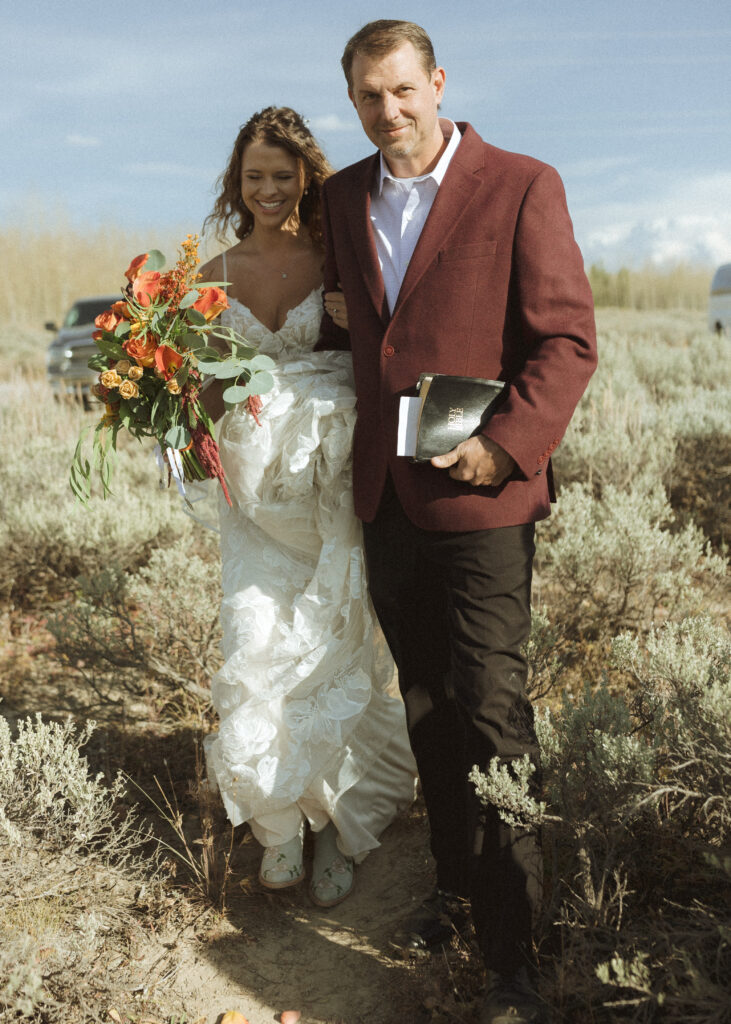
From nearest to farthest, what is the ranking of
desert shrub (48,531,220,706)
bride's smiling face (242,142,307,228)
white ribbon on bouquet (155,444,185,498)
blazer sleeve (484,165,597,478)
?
blazer sleeve (484,165,597,478) → white ribbon on bouquet (155,444,185,498) → bride's smiling face (242,142,307,228) → desert shrub (48,531,220,706)

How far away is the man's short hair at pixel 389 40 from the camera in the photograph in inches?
88.9

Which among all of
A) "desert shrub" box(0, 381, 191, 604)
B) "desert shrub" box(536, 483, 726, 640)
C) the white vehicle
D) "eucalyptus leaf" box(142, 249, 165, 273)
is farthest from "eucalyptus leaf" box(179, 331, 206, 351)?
the white vehicle

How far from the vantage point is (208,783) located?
10.2ft

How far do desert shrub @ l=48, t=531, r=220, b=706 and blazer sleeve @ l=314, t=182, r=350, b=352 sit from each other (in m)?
1.64

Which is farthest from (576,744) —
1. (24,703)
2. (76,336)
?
(76,336)

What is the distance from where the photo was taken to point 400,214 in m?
2.46

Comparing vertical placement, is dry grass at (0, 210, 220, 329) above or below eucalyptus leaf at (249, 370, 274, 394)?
above

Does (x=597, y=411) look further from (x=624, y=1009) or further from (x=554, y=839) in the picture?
(x=624, y=1009)

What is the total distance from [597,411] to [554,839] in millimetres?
4650

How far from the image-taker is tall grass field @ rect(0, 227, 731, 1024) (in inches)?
85.7

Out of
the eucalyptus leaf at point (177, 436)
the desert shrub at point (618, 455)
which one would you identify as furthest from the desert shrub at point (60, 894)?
the desert shrub at point (618, 455)

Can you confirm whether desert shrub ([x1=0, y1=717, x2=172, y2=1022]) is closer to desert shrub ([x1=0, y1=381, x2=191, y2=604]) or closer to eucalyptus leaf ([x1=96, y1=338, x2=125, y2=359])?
eucalyptus leaf ([x1=96, y1=338, x2=125, y2=359])

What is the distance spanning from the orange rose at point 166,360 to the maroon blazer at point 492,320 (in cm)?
56

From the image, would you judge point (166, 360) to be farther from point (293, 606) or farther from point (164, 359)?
point (293, 606)
